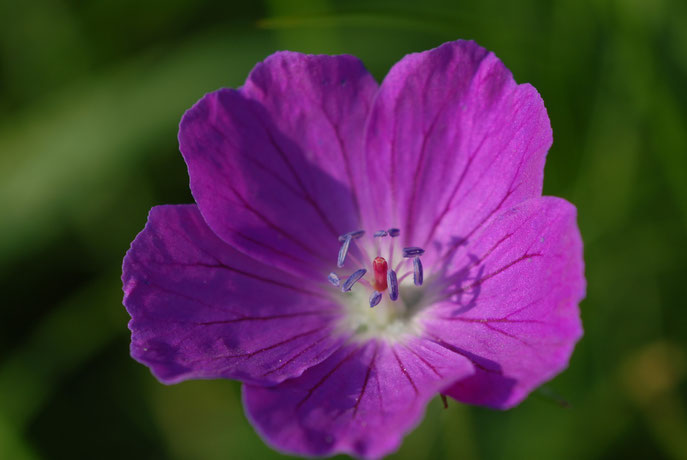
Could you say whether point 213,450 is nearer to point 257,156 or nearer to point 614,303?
point 257,156

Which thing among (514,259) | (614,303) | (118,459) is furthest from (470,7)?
(118,459)

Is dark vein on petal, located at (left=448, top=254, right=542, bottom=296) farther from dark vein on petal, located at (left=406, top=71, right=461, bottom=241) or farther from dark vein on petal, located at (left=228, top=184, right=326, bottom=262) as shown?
dark vein on petal, located at (left=228, top=184, right=326, bottom=262)

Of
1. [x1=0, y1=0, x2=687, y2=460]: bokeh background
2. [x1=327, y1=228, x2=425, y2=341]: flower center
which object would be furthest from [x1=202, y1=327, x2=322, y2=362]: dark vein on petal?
[x1=0, y1=0, x2=687, y2=460]: bokeh background

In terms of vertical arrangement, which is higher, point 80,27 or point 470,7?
point 80,27

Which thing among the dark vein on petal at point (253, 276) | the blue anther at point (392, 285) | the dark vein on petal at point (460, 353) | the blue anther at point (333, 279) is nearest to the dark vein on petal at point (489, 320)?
the dark vein on petal at point (460, 353)

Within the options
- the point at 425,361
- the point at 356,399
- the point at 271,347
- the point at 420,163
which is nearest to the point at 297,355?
the point at 271,347

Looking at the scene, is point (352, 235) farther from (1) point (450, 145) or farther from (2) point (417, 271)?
(1) point (450, 145)
